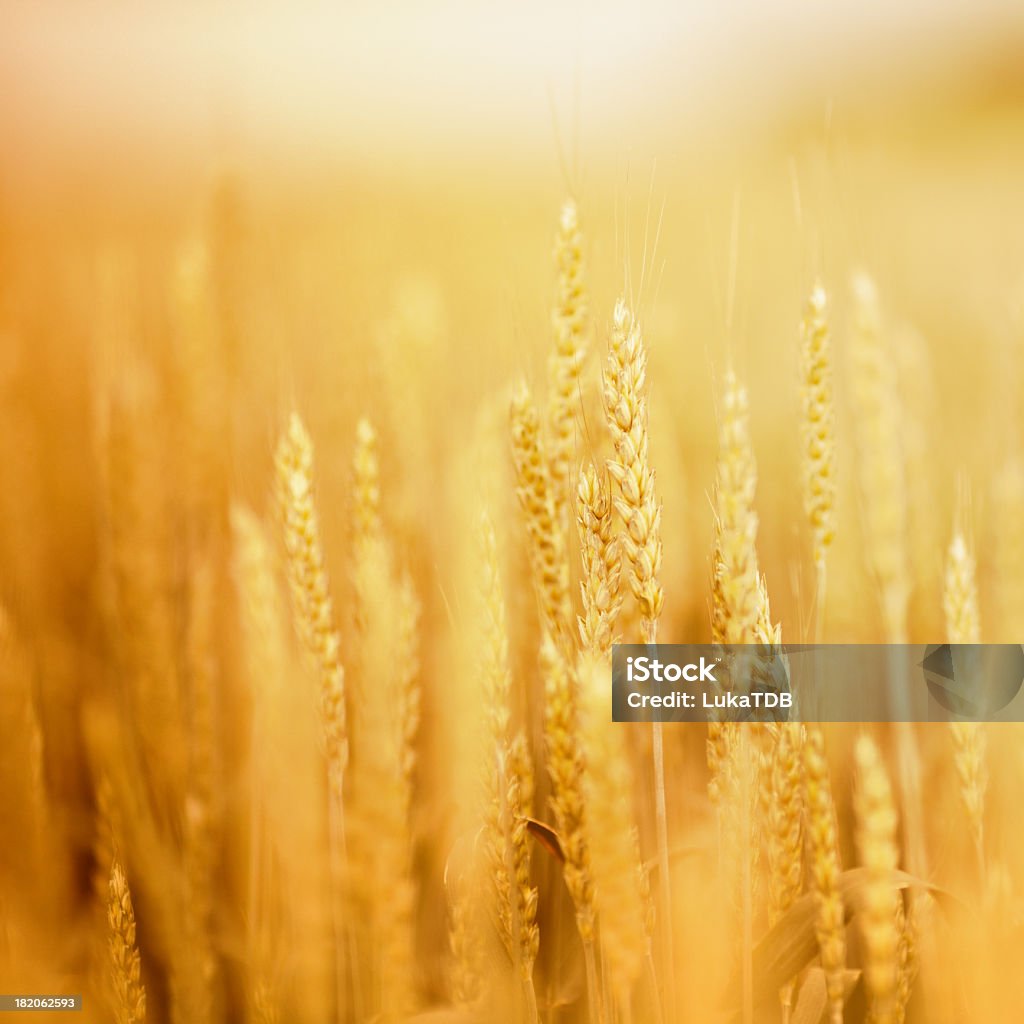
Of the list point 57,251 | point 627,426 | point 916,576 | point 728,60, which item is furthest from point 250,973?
point 728,60

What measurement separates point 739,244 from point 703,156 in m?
0.11

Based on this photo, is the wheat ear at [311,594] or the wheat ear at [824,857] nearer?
the wheat ear at [824,857]

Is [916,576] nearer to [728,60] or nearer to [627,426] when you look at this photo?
[627,426]

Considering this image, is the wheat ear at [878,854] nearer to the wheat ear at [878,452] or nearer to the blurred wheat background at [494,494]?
the blurred wheat background at [494,494]

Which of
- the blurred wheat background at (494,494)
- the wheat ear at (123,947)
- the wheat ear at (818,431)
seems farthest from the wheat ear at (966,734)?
the wheat ear at (123,947)

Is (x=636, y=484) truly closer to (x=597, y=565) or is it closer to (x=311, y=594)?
(x=597, y=565)

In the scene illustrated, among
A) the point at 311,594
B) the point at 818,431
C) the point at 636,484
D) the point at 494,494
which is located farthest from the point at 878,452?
the point at 311,594

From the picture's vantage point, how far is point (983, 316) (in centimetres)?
90

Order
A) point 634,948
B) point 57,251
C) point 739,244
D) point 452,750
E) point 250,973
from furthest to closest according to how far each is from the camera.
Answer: point 57,251 < point 739,244 < point 452,750 < point 250,973 < point 634,948

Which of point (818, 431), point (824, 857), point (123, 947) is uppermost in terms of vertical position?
point (818, 431)

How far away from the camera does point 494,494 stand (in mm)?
708
